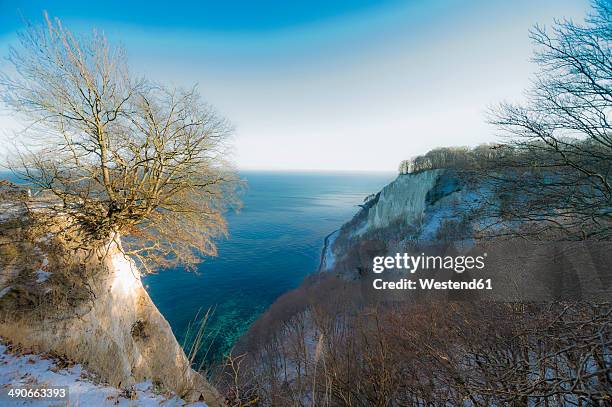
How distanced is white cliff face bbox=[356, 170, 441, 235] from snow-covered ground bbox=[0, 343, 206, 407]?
3415cm

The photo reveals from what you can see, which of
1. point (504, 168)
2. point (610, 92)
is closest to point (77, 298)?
point (504, 168)

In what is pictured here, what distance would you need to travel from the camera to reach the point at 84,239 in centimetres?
684

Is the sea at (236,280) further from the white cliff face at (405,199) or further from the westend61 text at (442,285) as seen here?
the white cliff face at (405,199)

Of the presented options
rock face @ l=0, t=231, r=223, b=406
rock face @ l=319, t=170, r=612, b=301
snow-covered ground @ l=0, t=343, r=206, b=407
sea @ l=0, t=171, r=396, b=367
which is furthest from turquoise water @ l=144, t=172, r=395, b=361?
snow-covered ground @ l=0, t=343, r=206, b=407

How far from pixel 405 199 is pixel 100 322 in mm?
37422

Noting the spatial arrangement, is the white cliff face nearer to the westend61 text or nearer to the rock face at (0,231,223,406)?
the westend61 text

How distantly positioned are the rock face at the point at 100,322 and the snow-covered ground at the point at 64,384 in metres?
0.33

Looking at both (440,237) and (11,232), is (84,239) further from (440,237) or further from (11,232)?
(440,237)

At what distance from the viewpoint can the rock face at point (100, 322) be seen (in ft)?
16.0

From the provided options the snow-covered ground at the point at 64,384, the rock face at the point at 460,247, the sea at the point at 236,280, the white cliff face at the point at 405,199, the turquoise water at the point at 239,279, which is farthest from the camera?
the white cliff face at the point at 405,199

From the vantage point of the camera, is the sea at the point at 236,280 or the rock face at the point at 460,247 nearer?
the rock face at the point at 460,247

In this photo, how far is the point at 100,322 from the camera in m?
6.27

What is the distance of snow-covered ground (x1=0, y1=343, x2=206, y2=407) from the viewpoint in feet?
11.8

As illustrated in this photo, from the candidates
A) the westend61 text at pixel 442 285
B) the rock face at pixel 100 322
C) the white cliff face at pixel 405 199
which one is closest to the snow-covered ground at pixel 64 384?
the rock face at pixel 100 322
